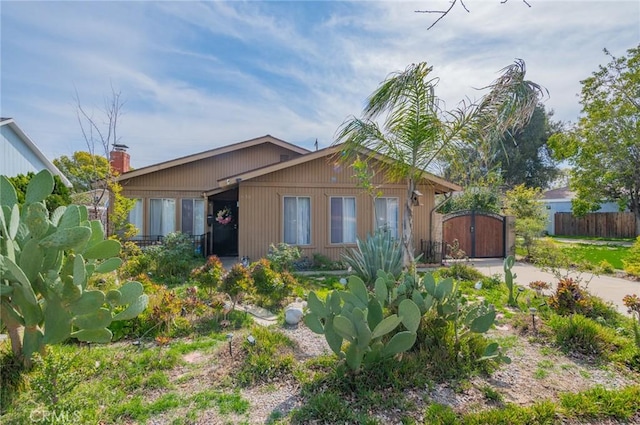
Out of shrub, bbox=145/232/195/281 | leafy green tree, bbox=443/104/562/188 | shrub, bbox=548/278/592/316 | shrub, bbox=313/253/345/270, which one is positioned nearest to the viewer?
shrub, bbox=548/278/592/316

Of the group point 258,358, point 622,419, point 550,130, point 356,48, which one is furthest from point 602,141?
point 258,358

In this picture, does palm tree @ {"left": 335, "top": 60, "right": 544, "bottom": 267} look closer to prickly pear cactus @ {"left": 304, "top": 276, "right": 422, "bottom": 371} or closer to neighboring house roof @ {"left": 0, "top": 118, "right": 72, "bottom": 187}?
prickly pear cactus @ {"left": 304, "top": 276, "right": 422, "bottom": 371}

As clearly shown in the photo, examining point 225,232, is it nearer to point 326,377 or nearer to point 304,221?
point 304,221

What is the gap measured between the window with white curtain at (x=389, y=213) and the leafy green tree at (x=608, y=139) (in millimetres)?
15847

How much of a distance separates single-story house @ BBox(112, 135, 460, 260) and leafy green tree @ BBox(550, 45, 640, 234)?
14243 mm

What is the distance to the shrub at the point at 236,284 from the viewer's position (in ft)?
16.6

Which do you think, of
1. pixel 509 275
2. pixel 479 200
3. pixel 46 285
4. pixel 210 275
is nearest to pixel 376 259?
pixel 509 275

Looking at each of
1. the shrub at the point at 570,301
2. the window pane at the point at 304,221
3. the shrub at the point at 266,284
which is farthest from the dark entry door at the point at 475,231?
the shrub at the point at 266,284

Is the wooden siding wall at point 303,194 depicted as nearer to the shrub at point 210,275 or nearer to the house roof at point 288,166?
the house roof at point 288,166

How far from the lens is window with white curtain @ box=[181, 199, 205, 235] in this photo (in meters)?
12.6

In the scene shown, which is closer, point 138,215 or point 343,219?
point 343,219

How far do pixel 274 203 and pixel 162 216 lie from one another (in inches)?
200

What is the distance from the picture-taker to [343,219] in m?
10.6

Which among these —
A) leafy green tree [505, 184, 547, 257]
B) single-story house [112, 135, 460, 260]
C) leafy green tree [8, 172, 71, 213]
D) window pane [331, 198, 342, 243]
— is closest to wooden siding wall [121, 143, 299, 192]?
single-story house [112, 135, 460, 260]
